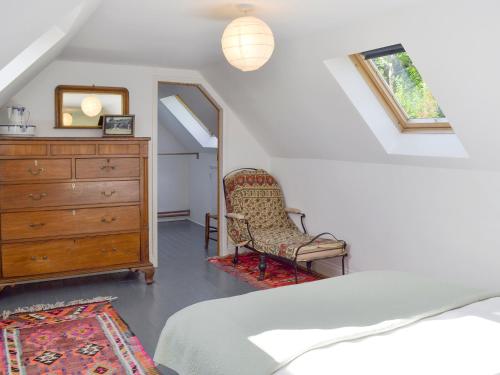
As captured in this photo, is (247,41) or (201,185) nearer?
(247,41)

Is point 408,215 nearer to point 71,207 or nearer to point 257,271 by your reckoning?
point 257,271

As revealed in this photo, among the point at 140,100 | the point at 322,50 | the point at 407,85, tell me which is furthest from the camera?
the point at 140,100

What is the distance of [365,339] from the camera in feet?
6.72

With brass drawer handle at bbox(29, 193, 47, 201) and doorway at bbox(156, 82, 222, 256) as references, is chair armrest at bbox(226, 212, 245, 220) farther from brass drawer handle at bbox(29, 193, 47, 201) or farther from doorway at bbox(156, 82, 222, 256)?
brass drawer handle at bbox(29, 193, 47, 201)

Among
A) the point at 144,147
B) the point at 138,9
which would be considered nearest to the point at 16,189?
the point at 144,147

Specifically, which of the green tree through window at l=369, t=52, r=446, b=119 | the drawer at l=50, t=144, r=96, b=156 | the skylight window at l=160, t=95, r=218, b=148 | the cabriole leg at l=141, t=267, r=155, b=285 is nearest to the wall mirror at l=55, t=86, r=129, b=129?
the drawer at l=50, t=144, r=96, b=156

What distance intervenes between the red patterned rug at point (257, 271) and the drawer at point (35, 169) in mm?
1983

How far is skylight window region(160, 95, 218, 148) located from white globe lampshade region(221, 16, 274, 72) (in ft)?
14.4

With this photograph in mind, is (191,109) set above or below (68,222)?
above

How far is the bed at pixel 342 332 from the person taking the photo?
1.83 m

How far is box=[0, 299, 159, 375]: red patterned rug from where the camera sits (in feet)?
10.1

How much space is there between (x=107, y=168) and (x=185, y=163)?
13.1 ft

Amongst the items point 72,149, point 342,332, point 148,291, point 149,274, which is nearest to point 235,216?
point 149,274

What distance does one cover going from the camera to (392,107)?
4.39m
